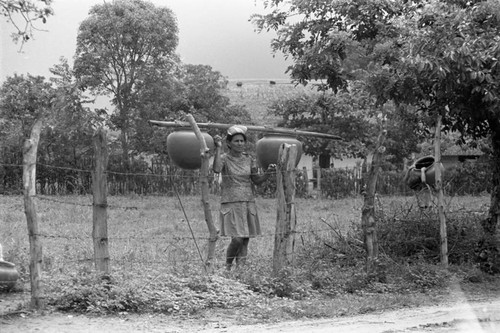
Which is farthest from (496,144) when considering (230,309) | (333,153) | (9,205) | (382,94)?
(333,153)

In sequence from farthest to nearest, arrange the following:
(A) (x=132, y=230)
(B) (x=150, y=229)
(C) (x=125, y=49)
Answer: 1. (C) (x=125, y=49)
2. (B) (x=150, y=229)
3. (A) (x=132, y=230)

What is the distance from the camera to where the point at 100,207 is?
753 cm

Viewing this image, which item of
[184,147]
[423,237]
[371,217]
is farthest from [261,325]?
[423,237]

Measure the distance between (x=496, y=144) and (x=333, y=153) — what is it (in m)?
18.9

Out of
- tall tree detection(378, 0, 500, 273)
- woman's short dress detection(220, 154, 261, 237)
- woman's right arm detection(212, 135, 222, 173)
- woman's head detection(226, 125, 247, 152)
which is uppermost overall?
tall tree detection(378, 0, 500, 273)

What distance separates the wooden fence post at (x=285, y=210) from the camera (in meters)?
8.61

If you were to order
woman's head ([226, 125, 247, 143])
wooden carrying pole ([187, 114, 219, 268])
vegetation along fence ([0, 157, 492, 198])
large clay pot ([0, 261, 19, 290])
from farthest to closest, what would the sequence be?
vegetation along fence ([0, 157, 492, 198]) < woman's head ([226, 125, 247, 143]) < wooden carrying pole ([187, 114, 219, 268]) < large clay pot ([0, 261, 19, 290])

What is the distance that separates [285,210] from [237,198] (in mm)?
660

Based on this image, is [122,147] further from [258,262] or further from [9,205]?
[258,262]

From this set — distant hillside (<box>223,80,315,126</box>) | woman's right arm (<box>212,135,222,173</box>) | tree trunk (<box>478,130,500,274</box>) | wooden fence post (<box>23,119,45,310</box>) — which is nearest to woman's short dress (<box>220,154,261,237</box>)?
woman's right arm (<box>212,135,222,173</box>)

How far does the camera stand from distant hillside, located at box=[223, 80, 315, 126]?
3519cm

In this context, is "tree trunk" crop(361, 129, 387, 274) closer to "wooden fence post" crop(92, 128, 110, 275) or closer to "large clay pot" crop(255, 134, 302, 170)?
"large clay pot" crop(255, 134, 302, 170)

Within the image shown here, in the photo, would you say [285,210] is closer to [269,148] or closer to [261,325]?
[269,148]

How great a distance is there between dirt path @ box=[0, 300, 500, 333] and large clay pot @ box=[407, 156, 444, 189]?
466 centimetres
